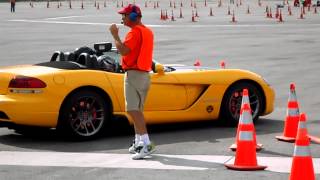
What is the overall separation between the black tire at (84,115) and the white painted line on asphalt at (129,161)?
2.60 ft

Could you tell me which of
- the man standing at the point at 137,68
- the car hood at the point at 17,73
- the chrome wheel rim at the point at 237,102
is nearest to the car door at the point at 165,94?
the chrome wheel rim at the point at 237,102

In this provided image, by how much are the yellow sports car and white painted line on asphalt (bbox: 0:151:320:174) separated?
801mm

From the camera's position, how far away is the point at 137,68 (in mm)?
8430

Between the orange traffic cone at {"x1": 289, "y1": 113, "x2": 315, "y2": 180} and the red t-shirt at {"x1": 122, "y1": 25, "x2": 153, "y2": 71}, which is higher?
the red t-shirt at {"x1": 122, "y1": 25, "x2": 153, "y2": 71}

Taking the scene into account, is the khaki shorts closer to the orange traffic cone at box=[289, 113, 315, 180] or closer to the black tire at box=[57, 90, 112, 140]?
the black tire at box=[57, 90, 112, 140]

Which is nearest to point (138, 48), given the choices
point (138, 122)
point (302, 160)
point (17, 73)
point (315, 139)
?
point (138, 122)

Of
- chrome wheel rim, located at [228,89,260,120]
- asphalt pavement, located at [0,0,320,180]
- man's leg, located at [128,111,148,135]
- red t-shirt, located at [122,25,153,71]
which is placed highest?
red t-shirt, located at [122,25,153,71]

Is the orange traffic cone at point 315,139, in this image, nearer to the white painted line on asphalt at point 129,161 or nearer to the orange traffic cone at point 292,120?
the orange traffic cone at point 292,120

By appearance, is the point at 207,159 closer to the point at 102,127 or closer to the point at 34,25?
the point at 102,127

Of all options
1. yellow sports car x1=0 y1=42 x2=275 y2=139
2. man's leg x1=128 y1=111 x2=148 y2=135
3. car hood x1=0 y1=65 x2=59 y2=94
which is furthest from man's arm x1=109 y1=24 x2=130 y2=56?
car hood x1=0 y1=65 x2=59 y2=94

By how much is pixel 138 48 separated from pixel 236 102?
8.40 feet

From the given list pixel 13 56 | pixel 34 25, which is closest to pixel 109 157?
pixel 13 56

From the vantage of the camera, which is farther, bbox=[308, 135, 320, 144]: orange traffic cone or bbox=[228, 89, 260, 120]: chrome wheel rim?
bbox=[228, 89, 260, 120]: chrome wheel rim

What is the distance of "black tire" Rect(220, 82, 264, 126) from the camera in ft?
34.3
